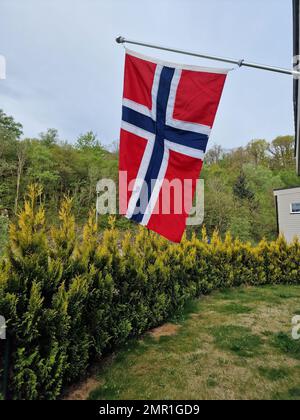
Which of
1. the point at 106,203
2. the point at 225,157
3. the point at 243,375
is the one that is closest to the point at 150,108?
the point at 243,375

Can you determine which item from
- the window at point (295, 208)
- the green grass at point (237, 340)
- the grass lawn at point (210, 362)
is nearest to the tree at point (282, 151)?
the window at point (295, 208)

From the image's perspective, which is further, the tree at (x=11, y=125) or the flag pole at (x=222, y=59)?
the tree at (x=11, y=125)

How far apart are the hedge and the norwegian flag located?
1.32 metres

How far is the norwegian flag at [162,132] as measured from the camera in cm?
298

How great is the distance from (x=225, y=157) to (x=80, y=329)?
5135cm

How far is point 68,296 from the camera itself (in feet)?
11.1

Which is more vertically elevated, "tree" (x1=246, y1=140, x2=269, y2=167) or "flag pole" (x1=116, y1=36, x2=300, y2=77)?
"tree" (x1=246, y1=140, x2=269, y2=167)

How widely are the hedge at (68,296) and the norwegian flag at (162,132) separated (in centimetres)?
132

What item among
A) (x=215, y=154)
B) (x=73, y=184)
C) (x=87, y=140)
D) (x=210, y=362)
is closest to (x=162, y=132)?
(x=210, y=362)

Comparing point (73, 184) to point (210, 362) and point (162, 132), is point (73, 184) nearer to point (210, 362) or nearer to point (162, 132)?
point (210, 362)

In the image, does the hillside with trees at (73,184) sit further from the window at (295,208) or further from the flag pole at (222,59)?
the flag pole at (222,59)

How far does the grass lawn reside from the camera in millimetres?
3453

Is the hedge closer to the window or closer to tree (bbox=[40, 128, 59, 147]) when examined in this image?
the window

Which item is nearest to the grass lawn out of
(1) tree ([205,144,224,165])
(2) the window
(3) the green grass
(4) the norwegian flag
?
(3) the green grass
